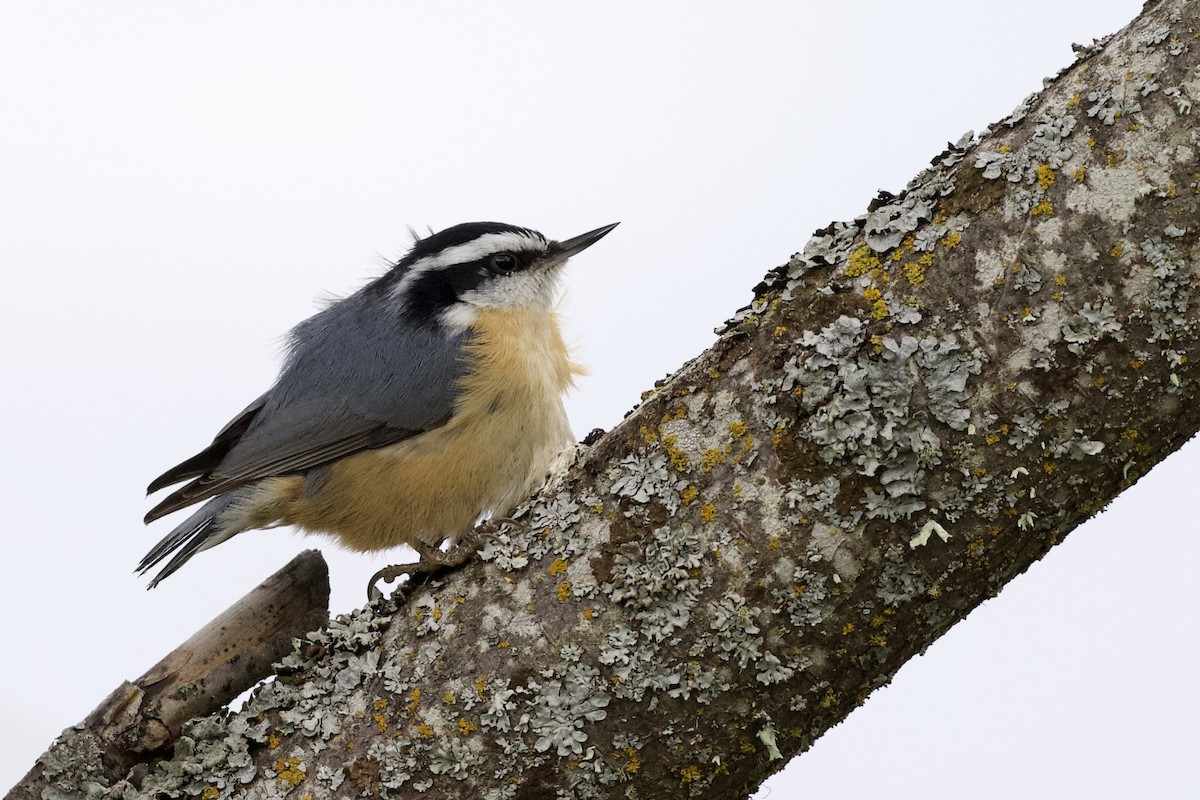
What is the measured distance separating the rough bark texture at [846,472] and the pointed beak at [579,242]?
146cm

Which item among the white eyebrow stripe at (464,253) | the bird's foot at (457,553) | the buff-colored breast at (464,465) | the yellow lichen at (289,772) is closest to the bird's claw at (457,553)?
the bird's foot at (457,553)

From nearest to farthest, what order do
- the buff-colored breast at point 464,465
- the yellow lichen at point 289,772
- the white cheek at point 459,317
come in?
the yellow lichen at point 289,772, the buff-colored breast at point 464,465, the white cheek at point 459,317

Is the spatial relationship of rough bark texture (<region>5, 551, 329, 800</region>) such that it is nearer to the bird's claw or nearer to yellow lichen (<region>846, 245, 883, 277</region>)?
the bird's claw

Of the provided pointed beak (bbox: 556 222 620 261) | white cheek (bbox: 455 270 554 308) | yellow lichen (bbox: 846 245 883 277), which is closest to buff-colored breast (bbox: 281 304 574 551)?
white cheek (bbox: 455 270 554 308)

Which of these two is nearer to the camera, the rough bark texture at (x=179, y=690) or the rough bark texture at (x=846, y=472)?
the rough bark texture at (x=846, y=472)

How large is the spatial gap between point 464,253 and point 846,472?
1.77 meters

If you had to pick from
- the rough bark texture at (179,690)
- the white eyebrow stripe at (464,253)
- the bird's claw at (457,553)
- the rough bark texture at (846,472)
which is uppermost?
the white eyebrow stripe at (464,253)

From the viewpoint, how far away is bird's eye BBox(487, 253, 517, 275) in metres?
3.53

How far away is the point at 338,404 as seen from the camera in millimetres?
3232

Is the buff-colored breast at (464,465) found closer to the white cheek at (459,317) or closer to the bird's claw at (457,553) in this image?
the white cheek at (459,317)

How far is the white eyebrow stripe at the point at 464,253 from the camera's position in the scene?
3.47 meters

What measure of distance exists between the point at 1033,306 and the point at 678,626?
848mm

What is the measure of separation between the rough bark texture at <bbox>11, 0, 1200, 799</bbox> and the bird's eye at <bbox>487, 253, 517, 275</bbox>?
134cm

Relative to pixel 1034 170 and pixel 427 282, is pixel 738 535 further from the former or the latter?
pixel 427 282
